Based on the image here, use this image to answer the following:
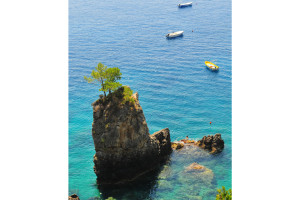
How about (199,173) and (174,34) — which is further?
(174,34)

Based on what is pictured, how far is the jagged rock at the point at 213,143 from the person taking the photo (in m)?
68.6

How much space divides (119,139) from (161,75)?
49.4 m

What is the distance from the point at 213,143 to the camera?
2712 inches

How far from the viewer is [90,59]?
114938 mm

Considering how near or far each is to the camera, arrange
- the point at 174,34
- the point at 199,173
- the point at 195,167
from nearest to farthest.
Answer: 1. the point at 199,173
2. the point at 195,167
3. the point at 174,34

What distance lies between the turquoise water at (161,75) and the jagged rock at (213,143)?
130 centimetres

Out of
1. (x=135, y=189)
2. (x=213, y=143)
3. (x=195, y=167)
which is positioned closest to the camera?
Result: (x=135, y=189)

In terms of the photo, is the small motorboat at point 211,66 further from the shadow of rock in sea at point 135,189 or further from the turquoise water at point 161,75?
the shadow of rock in sea at point 135,189

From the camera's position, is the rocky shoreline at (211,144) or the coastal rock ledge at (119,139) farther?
the rocky shoreline at (211,144)

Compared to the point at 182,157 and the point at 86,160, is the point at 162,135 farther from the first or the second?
the point at 86,160

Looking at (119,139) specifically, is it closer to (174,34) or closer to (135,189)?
(135,189)

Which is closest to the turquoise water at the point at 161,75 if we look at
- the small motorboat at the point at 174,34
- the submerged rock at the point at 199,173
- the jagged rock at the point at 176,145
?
the submerged rock at the point at 199,173

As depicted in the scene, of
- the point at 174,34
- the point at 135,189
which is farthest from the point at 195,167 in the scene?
the point at 174,34
